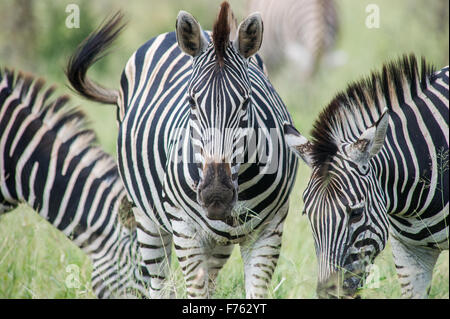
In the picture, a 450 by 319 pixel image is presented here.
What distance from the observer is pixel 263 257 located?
410cm

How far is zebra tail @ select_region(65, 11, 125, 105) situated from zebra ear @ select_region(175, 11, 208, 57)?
5.03 ft

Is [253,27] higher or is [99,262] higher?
[253,27]

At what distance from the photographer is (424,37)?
11297 millimetres

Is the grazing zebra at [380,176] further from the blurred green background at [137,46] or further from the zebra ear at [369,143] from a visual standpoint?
the blurred green background at [137,46]

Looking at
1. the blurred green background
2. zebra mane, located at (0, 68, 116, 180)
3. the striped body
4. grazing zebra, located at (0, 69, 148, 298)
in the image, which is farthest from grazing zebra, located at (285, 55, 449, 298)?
zebra mane, located at (0, 68, 116, 180)

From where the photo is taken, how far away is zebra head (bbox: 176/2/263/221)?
3496 millimetres

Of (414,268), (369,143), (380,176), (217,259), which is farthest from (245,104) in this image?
(414,268)

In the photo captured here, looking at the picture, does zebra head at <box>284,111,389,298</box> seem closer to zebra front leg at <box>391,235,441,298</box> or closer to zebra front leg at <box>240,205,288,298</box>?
zebra front leg at <box>240,205,288,298</box>

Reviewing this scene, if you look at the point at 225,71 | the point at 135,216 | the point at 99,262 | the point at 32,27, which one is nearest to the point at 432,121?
the point at 225,71

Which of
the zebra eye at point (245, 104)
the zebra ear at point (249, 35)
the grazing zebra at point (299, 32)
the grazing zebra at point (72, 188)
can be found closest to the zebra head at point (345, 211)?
the zebra eye at point (245, 104)

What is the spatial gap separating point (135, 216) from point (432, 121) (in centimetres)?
225

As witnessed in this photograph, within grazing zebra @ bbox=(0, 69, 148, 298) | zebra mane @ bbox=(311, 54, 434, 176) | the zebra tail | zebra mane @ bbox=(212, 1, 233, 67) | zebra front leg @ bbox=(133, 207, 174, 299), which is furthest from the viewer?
the zebra tail

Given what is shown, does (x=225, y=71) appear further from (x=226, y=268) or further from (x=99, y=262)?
(x=226, y=268)
